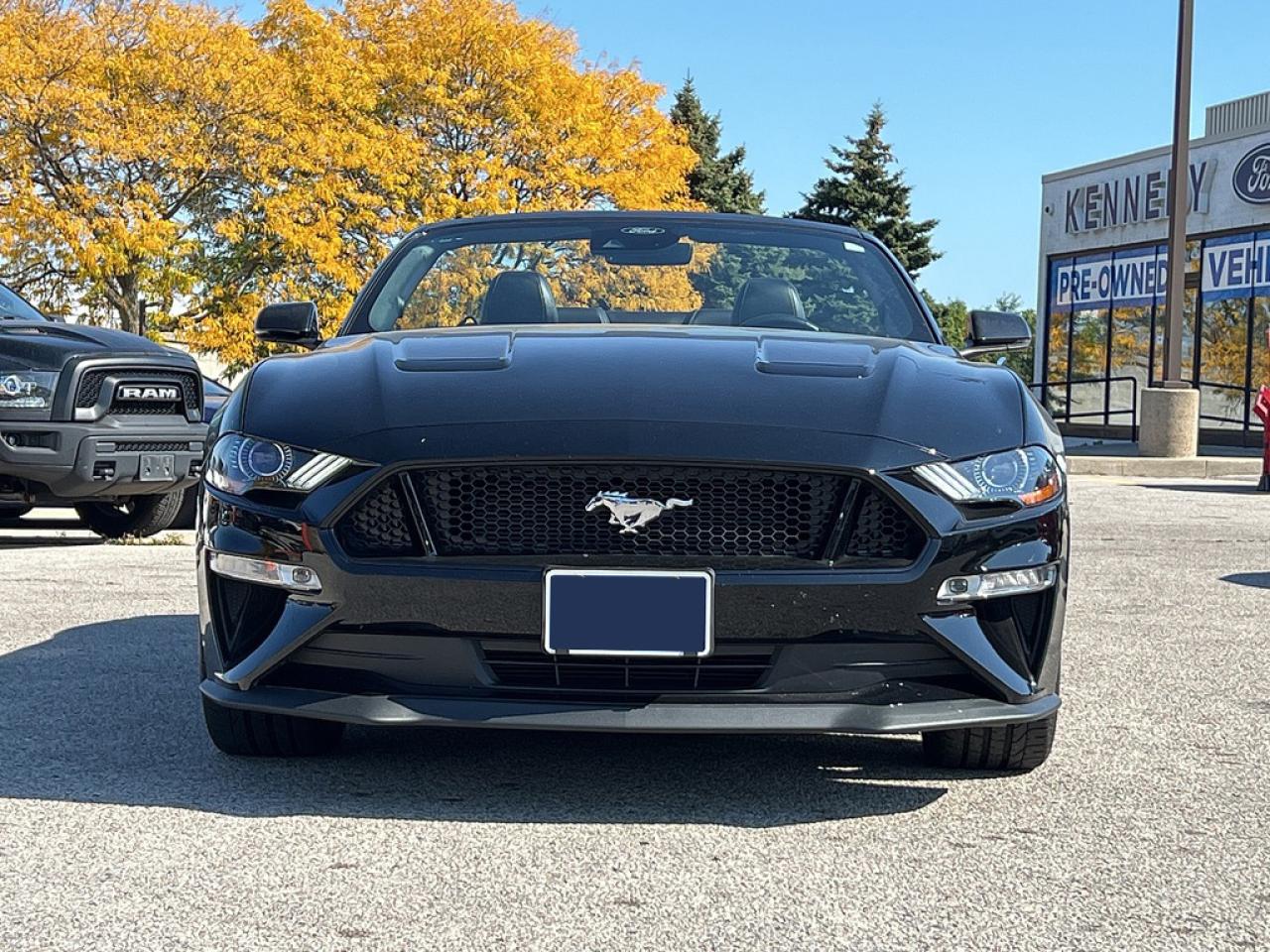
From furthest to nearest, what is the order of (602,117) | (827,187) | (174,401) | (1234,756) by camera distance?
(827,187) → (602,117) → (174,401) → (1234,756)

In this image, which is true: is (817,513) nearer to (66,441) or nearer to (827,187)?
(66,441)

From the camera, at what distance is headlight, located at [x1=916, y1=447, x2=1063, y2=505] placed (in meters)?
3.64

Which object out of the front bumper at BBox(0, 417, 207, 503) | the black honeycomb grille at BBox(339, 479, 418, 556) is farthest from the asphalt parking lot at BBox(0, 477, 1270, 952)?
the front bumper at BBox(0, 417, 207, 503)

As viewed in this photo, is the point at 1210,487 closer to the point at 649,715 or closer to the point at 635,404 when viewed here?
the point at 635,404

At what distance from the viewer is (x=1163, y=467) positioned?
2119 cm

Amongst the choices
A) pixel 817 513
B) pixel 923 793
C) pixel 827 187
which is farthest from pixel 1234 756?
pixel 827 187

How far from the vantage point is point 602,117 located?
3847 cm

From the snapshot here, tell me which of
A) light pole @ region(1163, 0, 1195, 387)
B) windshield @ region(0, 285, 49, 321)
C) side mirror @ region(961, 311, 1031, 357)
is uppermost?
light pole @ region(1163, 0, 1195, 387)

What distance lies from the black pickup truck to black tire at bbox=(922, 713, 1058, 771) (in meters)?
6.42

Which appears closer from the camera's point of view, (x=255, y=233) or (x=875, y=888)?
(x=875, y=888)

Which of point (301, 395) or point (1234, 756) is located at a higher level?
point (301, 395)

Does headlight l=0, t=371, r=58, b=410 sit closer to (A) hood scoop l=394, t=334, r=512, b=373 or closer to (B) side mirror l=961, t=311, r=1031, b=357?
(A) hood scoop l=394, t=334, r=512, b=373

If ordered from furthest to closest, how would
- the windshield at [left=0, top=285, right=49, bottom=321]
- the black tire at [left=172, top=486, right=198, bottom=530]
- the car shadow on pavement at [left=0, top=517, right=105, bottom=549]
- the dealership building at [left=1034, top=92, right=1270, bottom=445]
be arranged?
the dealership building at [left=1034, top=92, right=1270, bottom=445], the black tire at [left=172, top=486, right=198, bottom=530], the car shadow on pavement at [left=0, top=517, right=105, bottom=549], the windshield at [left=0, top=285, right=49, bottom=321]

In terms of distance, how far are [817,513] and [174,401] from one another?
7.06 metres
